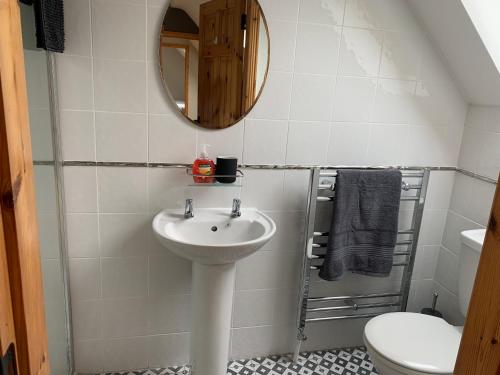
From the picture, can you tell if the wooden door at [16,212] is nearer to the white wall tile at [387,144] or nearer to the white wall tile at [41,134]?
the white wall tile at [41,134]

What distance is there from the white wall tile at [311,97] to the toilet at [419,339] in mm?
871

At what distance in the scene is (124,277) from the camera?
1.95m

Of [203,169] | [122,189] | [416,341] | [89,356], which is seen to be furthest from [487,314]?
[89,356]

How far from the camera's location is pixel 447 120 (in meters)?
2.11

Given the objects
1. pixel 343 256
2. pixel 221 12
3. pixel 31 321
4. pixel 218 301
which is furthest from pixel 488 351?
pixel 221 12

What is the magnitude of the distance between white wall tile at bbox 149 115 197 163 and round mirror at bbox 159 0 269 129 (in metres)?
0.06

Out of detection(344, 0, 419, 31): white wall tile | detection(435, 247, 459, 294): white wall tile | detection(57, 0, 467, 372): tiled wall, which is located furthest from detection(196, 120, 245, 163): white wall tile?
detection(435, 247, 459, 294): white wall tile

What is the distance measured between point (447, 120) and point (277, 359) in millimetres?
1565

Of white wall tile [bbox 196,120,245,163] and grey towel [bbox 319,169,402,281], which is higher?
white wall tile [bbox 196,120,245,163]

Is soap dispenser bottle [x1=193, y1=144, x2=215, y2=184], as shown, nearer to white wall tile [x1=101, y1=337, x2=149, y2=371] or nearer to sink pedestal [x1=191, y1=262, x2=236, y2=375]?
sink pedestal [x1=191, y1=262, x2=236, y2=375]

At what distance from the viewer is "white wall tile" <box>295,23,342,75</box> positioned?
1.84m

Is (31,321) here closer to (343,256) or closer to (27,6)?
(27,6)

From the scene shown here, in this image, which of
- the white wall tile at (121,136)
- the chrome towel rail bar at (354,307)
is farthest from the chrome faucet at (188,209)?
the chrome towel rail bar at (354,307)

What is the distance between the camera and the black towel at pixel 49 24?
4.34ft
